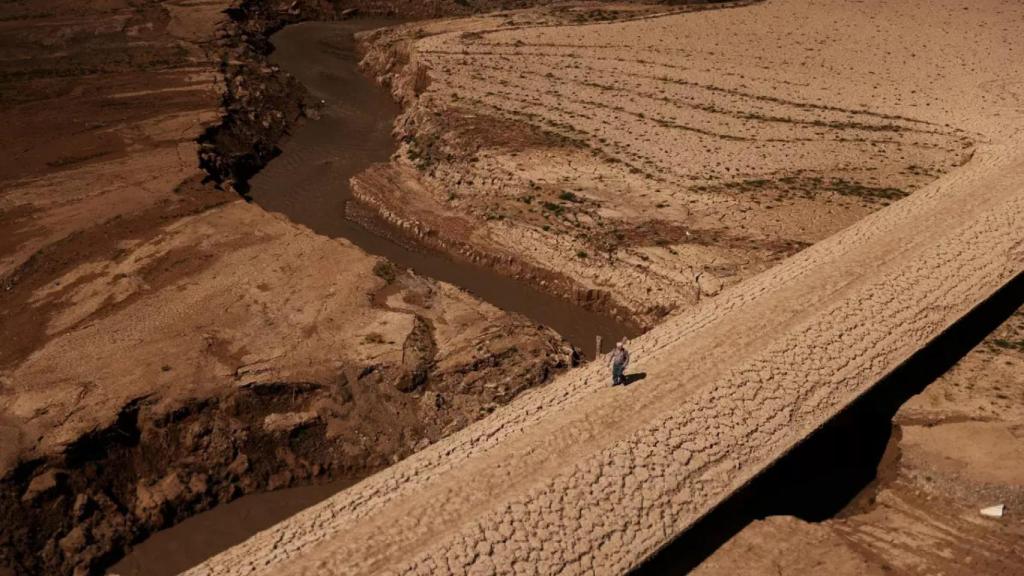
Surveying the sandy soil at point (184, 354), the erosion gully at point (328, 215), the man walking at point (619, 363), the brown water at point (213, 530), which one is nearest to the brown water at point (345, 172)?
the erosion gully at point (328, 215)

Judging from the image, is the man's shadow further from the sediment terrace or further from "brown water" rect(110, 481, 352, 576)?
"brown water" rect(110, 481, 352, 576)

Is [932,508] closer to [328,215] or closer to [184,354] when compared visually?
[184,354]

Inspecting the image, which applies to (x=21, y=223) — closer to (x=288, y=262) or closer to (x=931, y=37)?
(x=288, y=262)

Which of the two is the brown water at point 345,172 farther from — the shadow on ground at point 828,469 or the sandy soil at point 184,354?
the shadow on ground at point 828,469

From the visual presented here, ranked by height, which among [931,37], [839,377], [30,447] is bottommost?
[30,447]

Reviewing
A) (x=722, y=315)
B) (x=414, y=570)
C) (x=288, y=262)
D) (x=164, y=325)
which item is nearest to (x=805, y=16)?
(x=722, y=315)

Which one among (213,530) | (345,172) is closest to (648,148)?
(345,172)
